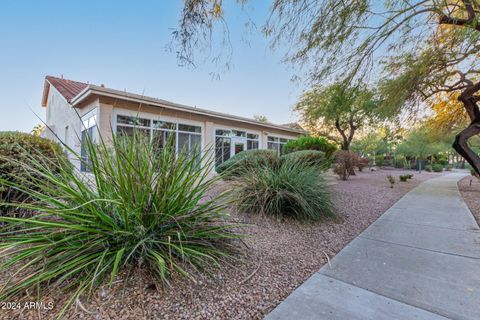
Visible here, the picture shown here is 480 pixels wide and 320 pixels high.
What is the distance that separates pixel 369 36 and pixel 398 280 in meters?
4.57

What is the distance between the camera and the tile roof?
9755 millimetres

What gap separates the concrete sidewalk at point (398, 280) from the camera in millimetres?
1782

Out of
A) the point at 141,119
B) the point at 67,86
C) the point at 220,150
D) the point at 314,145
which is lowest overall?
the point at 220,150

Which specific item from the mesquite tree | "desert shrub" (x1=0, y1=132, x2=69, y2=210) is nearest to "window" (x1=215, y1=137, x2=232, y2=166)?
the mesquite tree

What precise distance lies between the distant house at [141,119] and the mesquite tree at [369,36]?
2693mm

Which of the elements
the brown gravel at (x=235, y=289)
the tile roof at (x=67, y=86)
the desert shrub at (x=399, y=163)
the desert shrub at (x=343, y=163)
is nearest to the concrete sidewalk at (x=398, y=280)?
the brown gravel at (x=235, y=289)

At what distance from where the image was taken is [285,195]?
385 cm

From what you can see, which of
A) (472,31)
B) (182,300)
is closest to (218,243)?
(182,300)

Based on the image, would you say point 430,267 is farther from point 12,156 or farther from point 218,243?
point 12,156

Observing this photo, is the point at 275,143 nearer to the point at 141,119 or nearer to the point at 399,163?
the point at 141,119

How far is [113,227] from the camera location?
196 centimetres

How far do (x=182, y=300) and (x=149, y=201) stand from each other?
2.97 feet

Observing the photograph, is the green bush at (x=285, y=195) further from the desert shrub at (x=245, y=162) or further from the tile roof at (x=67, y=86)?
the tile roof at (x=67, y=86)

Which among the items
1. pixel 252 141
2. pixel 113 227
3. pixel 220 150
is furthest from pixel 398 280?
pixel 252 141
